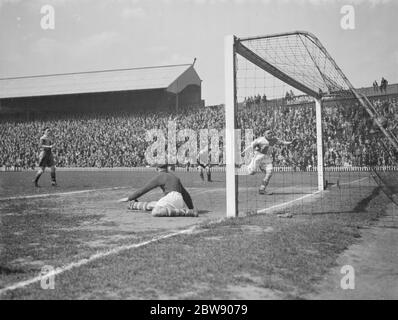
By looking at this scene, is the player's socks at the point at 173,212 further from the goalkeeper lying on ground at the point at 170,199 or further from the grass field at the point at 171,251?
the grass field at the point at 171,251

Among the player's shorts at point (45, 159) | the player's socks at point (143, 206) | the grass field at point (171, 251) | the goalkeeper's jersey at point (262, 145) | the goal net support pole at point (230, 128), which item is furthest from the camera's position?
the player's shorts at point (45, 159)

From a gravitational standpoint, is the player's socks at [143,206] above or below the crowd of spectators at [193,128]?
below

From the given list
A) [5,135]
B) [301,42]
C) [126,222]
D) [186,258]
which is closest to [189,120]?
[5,135]

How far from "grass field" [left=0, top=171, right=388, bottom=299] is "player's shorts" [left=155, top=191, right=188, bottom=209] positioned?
0.98ft

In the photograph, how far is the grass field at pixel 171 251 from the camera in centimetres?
345

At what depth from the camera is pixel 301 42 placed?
8922mm

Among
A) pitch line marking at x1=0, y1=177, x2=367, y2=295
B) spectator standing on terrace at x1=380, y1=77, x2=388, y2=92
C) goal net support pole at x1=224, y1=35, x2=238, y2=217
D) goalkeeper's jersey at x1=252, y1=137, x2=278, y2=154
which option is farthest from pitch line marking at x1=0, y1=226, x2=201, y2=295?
spectator standing on terrace at x1=380, y1=77, x2=388, y2=92

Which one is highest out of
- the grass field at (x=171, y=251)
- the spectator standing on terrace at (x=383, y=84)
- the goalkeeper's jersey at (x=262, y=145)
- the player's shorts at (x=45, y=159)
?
the spectator standing on terrace at (x=383, y=84)

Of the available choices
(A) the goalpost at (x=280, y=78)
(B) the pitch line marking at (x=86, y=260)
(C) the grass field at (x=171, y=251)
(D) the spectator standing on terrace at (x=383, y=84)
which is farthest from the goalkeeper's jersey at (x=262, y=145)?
(D) the spectator standing on terrace at (x=383, y=84)

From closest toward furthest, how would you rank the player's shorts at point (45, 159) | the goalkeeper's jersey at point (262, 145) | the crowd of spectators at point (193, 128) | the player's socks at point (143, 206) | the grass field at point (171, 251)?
the grass field at point (171, 251) < the player's socks at point (143, 206) < the goalkeeper's jersey at point (262, 145) < the player's shorts at point (45, 159) < the crowd of spectators at point (193, 128)

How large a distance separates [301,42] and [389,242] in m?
5.00

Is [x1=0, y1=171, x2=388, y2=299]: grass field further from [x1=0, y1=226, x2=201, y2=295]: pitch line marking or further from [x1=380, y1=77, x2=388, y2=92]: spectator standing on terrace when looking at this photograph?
[x1=380, y1=77, x2=388, y2=92]: spectator standing on terrace

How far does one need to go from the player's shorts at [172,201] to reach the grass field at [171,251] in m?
0.30

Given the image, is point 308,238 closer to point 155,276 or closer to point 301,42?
point 155,276
